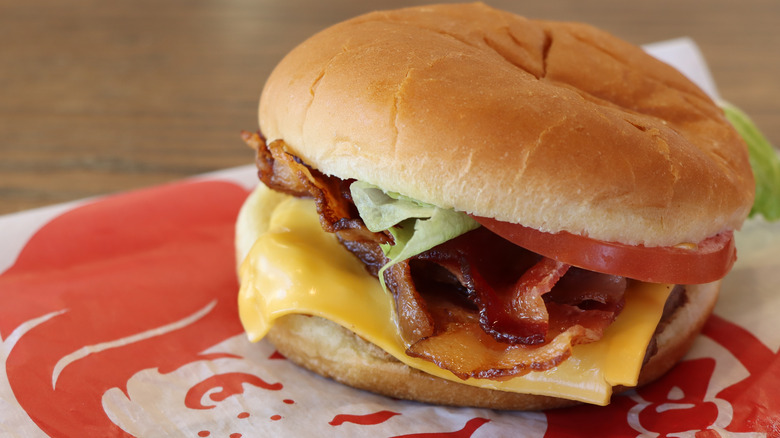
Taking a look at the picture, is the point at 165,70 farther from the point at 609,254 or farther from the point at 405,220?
the point at 609,254

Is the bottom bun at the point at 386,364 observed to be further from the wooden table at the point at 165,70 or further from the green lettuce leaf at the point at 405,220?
the wooden table at the point at 165,70

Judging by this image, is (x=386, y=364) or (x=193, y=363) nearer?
(x=386, y=364)

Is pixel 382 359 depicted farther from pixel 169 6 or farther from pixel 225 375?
pixel 169 6

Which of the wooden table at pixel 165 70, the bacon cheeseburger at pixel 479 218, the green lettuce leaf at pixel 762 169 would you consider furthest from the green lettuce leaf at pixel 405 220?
the wooden table at pixel 165 70

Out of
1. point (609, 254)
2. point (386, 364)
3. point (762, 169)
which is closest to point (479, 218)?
point (609, 254)

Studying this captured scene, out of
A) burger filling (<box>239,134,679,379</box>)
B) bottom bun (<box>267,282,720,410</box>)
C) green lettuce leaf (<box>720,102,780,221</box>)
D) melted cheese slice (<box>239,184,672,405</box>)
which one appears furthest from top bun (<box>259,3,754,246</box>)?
green lettuce leaf (<box>720,102,780,221</box>)

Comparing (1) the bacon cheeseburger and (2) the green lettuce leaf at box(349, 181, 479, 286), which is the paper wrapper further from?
(2) the green lettuce leaf at box(349, 181, 479, 286)

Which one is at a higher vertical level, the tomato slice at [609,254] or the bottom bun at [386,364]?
the tomato slice at [609,254]

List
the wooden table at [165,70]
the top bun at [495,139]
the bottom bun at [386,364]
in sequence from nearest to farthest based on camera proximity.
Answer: the top bun at [495,139], the bottom bun at [386,364], the wooden table at [165,70]
